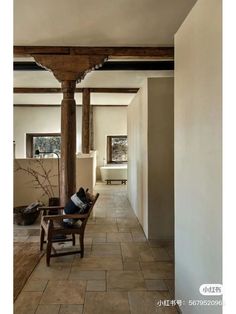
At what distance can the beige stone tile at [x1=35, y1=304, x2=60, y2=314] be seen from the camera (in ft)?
8.71

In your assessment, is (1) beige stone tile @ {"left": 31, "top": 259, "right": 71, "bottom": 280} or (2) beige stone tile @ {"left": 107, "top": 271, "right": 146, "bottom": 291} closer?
(2) beige stone tile @ {"left": 107, "top": 271, "right": 146, "bottom": 291}

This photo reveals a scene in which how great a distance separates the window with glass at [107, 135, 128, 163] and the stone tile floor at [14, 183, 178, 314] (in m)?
6.94

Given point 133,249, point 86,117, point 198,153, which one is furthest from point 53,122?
point 198,153

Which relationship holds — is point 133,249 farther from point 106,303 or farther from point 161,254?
point 106,303

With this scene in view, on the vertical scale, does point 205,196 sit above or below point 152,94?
below

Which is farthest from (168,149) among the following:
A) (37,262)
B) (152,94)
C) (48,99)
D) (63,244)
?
(48,99)

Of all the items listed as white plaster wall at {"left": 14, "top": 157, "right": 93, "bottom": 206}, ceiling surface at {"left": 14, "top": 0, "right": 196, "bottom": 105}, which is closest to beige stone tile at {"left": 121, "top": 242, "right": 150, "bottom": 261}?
white plaster wall at {"left": 14, "top": 157, "right": 93, "bottom": 206}

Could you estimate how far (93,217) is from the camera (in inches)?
241

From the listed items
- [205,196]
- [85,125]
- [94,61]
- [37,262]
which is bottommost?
[37,262]

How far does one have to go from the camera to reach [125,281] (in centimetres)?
328

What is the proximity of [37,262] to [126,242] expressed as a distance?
4.58ft

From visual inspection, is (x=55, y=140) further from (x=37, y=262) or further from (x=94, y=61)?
(x=37, y=262)

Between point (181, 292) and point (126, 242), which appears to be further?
point (126, 242)

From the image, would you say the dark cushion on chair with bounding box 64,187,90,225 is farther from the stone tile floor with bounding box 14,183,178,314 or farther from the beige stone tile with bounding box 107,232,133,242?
the beige stone tile with bounding box 107,232,133,242
